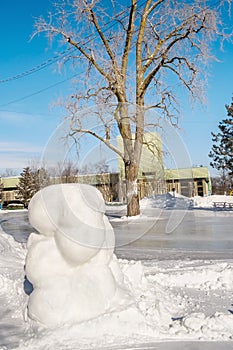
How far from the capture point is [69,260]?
3.76 metres

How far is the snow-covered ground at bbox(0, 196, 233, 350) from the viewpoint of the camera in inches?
124

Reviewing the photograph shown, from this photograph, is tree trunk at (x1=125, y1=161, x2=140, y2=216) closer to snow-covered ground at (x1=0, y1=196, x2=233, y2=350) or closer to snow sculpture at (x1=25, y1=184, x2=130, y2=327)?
snow-covered ground at (x1=0, y1=196, x2=233, y2=350)

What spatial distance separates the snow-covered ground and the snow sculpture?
160mm

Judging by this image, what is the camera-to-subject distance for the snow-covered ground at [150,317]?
3.16 meters

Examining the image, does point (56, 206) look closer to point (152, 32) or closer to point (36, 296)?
point (36, 296)

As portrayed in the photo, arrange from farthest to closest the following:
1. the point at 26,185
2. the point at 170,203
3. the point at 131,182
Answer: the point at 26,185
the point at 170,203
the point at 131,182

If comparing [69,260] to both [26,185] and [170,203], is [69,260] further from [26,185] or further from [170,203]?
[26,185]

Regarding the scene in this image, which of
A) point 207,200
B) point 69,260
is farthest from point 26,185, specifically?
point 69,260

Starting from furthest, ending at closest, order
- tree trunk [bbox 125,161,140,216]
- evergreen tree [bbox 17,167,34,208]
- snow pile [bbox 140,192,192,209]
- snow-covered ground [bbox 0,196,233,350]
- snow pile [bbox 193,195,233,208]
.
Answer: evergreen tree [bbox 17,167,34,208], snow pile [bbox 193,195,233,208], snow pile [bbox 140,192,192,209], tree trunk [bbox 125,161,140,216], snow-covered ground [bbox 0,196,233,350]

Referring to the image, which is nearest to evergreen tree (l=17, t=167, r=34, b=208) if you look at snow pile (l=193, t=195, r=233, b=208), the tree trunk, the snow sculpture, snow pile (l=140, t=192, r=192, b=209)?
snow pile (l=193, t=195, r=233, b=208)

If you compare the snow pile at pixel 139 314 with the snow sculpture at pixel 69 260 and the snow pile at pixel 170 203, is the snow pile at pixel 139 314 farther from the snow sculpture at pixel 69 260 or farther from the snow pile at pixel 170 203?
the snow pile at pixel 170 203

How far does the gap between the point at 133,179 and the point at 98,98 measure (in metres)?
3.95

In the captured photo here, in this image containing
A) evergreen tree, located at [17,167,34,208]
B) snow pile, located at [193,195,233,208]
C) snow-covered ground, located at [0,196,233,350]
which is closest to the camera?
snow-covered ground, located at [0,196,233,350]

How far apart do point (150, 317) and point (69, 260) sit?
38.5 inches
